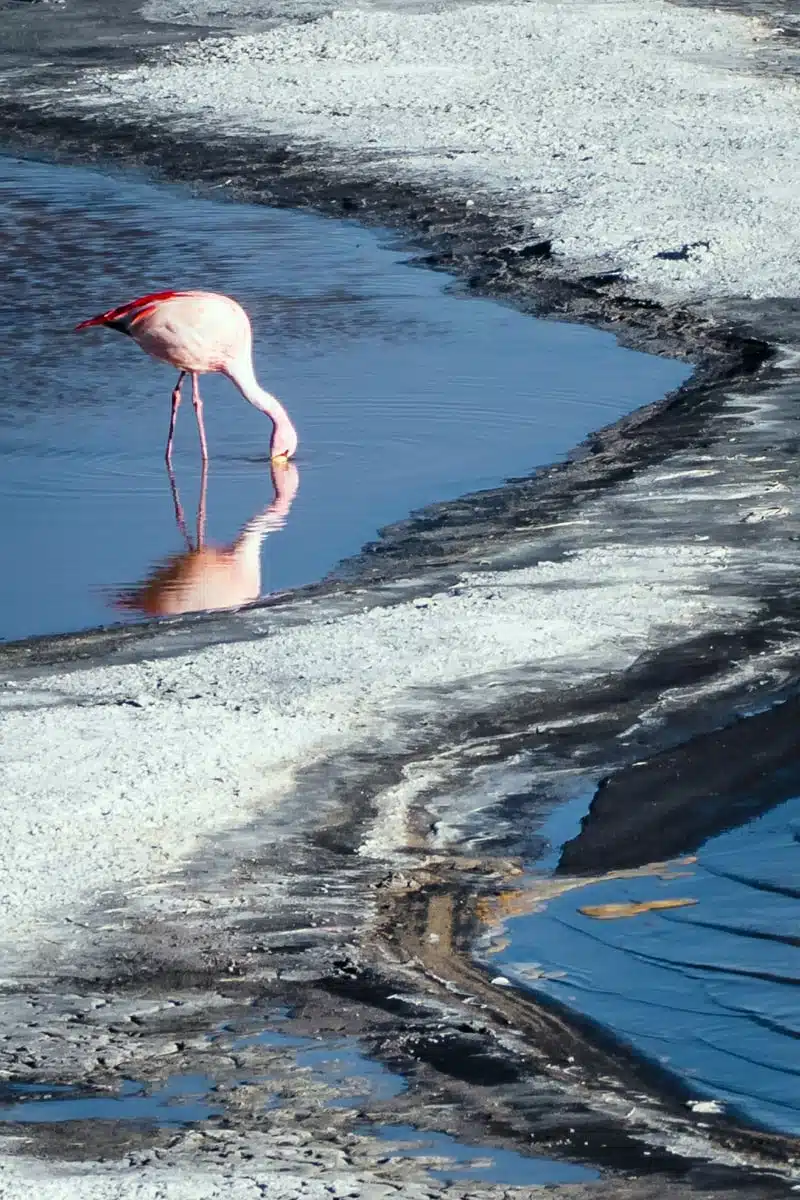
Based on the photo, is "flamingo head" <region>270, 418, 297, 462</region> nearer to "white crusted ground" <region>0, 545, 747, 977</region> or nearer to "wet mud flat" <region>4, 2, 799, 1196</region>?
"wet mud flat" <region>4, 2, 799, 1196</region>

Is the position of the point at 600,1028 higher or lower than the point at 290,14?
lower

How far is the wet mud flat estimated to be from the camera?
13.5 ft

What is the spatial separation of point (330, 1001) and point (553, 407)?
5.54 metres

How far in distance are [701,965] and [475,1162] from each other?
98 cm

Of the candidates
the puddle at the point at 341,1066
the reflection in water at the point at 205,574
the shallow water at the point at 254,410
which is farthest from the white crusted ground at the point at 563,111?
the puddle at the point at 341,1066

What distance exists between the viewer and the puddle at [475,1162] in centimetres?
377

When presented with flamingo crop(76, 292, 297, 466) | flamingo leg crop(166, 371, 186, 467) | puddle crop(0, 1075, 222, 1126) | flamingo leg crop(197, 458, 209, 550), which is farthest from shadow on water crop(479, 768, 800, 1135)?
flamingo crop(76, 292, 297, 466)

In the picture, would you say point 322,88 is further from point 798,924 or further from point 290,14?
point 798,924

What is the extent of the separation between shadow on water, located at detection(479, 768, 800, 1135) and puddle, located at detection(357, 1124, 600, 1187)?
39cm

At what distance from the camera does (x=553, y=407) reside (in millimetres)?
Result: 9734

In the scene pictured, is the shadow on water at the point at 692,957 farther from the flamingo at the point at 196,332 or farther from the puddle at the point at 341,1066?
the flamingo at the point at 196,332

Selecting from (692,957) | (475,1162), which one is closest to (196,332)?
(692,957)

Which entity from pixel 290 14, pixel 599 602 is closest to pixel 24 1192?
pixel 599 602

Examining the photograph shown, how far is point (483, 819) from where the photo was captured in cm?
553
